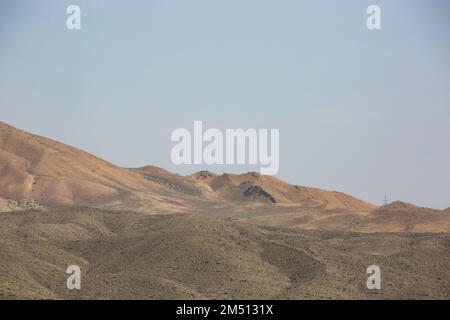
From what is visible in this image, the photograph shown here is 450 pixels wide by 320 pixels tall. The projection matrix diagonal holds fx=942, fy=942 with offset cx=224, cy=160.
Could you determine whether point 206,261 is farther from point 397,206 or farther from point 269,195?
point 269,195

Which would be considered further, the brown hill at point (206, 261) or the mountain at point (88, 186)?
the mountain at point (88, 186)

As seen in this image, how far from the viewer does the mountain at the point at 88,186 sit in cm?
15012

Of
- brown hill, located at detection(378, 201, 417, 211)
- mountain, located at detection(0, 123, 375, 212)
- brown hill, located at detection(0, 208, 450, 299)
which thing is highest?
mountain, located at detection(0, 123, 375, 212)

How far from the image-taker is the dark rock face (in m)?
188

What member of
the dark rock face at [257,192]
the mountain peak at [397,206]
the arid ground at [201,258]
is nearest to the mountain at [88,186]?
the dark rock face at [257,192]

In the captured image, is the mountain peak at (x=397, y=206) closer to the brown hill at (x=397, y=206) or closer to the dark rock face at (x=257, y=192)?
the brown hill at (x=397, y=206)

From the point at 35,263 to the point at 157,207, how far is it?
77.0 meters

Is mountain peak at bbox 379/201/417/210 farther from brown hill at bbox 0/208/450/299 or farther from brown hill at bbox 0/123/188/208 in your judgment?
brown hill at bbox 0/208/450/299

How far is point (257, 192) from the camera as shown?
18950 cm

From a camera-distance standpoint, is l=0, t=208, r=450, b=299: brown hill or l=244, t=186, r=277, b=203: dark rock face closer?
l=0, t=208, r=450, b=299: brown hill

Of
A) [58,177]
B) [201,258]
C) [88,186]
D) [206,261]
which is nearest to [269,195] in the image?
[88,186]

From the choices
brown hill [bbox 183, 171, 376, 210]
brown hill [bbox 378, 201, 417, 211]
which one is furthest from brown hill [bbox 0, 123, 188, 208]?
brown hill [bbox 378, 201, 417, 211]

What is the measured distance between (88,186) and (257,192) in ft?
141
